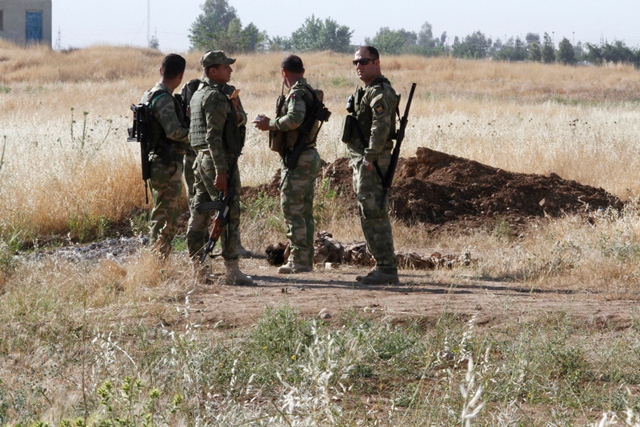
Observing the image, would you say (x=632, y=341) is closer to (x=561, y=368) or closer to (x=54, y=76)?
(x=561, y=368)

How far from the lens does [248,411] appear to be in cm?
390

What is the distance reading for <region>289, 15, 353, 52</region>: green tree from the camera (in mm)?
92562

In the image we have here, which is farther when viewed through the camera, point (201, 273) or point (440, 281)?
point (440, 281)

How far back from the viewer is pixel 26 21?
48188mm

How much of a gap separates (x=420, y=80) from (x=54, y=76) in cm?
1547

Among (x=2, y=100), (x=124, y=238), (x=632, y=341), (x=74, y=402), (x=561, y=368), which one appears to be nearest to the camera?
(x=74, y=402)

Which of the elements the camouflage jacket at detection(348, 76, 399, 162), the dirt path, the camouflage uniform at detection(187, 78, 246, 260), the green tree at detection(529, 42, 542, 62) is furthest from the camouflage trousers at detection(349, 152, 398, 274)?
the green tree at detection(529, 42, 542, 62)

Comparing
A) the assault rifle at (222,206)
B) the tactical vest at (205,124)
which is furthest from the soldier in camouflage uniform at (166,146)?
the assault rifle at (222,206)

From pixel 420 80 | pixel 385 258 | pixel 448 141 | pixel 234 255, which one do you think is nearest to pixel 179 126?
pixel 234 255

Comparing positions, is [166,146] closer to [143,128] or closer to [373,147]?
[143,128]

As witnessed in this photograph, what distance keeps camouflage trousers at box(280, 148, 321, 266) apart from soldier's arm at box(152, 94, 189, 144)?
→ 109 centimetres

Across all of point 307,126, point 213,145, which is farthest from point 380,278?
point 213,145

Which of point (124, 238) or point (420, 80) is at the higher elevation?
point (420, 80)

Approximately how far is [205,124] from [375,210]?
5.18ft
